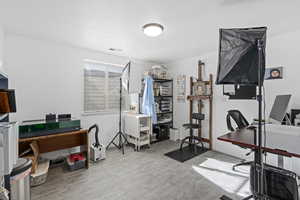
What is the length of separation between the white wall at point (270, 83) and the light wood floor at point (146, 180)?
2.37 ft

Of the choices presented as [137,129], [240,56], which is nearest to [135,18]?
[240,56]

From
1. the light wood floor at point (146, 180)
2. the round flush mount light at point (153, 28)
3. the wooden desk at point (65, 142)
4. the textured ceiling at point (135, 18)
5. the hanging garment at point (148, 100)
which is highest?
the textured ceiling at point (135, 18)

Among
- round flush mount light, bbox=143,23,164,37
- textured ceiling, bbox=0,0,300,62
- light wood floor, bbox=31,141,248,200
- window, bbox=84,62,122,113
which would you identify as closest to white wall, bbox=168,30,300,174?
textured ceiling, bbox=0,0,300,62

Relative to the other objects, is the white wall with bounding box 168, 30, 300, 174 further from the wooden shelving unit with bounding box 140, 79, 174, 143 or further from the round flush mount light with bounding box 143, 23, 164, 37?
the round flush mount light with bounding box 143, 23, 164, 37

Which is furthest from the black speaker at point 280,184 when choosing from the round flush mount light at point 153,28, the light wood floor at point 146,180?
the round flush mount light at point 153,28

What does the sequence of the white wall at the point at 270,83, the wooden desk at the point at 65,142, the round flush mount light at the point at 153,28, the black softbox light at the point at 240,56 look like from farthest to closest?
the wooden desk at the point at 65,142, the white wall at the point at 270,83, the round flush mount light at the point at 153,28, the black softbox light at the point at 240,56

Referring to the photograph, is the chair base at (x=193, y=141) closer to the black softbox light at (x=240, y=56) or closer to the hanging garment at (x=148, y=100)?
the hanging garment at (x=148, y=100)

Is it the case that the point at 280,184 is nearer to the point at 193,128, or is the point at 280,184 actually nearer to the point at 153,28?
the point at 193,128

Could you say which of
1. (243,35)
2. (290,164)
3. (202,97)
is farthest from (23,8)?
(290,164)

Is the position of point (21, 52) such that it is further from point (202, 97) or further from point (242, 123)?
point (242, 123)

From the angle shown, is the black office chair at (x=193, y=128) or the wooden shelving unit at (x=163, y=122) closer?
the black office chair at (x=193, y=128)

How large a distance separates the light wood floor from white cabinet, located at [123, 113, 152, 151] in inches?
21.8

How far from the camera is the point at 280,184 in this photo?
5.02 ft

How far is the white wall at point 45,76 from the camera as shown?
8.30 feet
